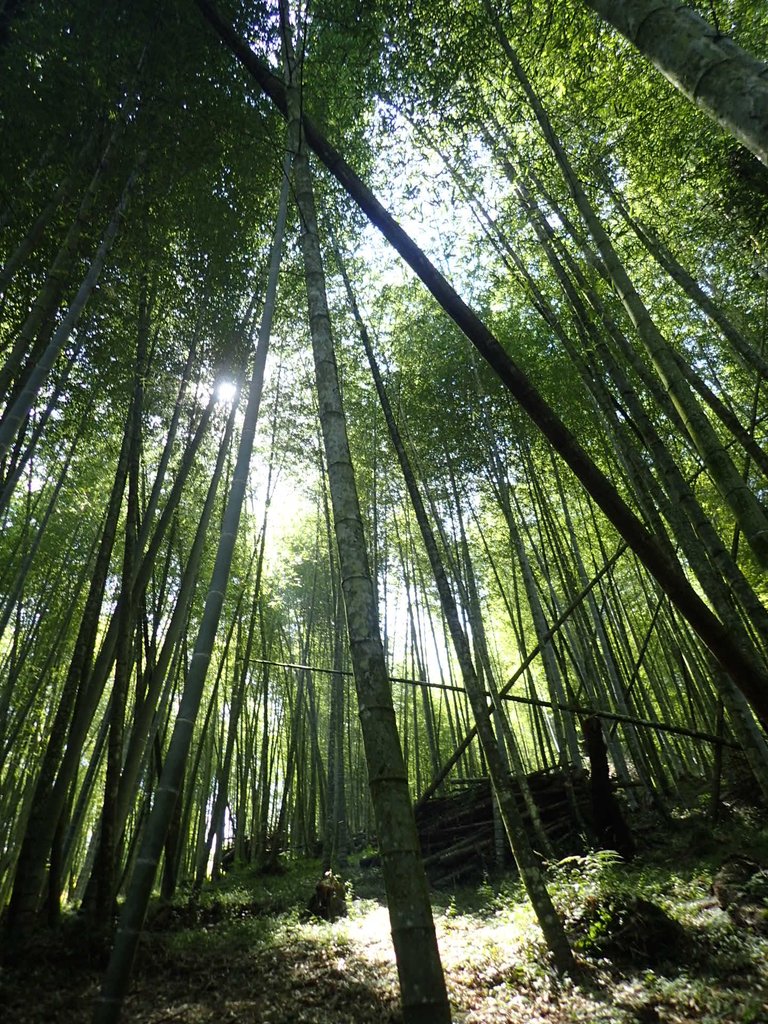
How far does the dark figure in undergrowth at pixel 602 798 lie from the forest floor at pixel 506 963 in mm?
353

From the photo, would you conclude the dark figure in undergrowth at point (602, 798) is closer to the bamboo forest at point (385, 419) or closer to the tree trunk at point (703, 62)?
the bamboo forest at point (385, 419)

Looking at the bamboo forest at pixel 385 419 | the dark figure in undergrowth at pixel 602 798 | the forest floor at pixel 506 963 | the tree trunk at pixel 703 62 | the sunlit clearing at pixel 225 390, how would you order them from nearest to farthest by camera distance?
the tree trunk at pixel 703 62 < the bamboo forest at pixel 385 419 < the forest floor at pixel 506 963 < the dark figure in undergrowth at pixel 602 798 < the sunlit clearing at pixel 225 390

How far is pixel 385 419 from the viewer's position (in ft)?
17.8

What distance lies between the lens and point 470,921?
439cm

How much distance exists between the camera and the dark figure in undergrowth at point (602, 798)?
4988 mm

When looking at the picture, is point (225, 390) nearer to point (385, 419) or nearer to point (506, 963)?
point (385, 419)

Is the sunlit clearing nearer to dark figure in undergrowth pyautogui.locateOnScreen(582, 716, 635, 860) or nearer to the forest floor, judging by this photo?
the forest floor

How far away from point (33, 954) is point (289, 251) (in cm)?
623

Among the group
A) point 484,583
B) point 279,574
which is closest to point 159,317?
point 279,574

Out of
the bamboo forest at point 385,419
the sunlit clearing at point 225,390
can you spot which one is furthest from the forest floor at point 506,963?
the sunlit clearing at point 225,390

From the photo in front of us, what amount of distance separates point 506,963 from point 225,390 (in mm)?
5436

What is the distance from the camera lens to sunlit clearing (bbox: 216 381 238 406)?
545 cm

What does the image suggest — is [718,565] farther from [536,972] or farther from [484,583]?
[484,583]

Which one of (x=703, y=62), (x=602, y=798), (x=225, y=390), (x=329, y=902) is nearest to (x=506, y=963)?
(x=602, y=798)
